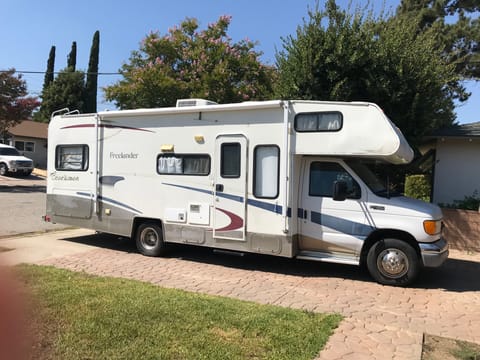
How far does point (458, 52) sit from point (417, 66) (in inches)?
436

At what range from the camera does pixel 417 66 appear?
11.5m

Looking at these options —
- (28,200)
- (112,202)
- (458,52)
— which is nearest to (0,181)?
(28,200)

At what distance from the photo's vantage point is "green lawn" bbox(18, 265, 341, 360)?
431 cm

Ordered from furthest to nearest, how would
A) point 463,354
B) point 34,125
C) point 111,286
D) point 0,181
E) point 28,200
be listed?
point 34,125
point 0,181
point 28,200
point 111,286
point 463,354

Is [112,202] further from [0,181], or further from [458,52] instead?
[0,181]

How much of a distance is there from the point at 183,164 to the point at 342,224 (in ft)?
10.4

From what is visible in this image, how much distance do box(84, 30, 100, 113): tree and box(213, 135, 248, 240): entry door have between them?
37.0 m

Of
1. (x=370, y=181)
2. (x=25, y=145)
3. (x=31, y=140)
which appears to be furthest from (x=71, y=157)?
(x=31, y=140)

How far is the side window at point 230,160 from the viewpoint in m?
8.04

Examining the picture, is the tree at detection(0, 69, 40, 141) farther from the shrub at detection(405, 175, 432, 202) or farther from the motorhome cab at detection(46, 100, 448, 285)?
the shrub at detection(405, 175, 432, 202)

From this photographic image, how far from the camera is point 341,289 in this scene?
7.08m

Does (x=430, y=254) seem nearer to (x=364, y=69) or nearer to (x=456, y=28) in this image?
(x=364, y=69)

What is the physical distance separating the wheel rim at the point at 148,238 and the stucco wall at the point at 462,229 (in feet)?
23.0

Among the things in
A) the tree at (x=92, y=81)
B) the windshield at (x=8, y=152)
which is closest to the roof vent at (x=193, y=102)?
the windshield at (x=8, y=152)
